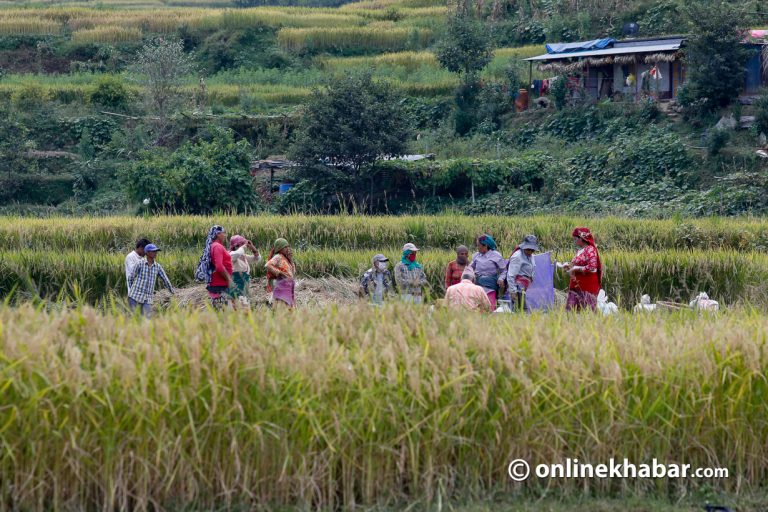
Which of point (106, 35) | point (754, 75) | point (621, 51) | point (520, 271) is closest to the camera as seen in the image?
point (520, 271)

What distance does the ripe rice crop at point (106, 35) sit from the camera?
37.8 m

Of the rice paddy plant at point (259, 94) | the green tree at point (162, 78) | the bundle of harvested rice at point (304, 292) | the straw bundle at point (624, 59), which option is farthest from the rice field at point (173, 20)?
the bundle of harvested rice at point (304, 292)

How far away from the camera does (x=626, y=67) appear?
2755cm

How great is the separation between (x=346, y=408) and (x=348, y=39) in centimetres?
3406

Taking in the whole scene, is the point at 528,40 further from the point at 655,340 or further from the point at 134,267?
the point at 655,340

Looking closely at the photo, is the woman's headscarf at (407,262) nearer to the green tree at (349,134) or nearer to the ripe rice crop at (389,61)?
the green tree at (349,134)

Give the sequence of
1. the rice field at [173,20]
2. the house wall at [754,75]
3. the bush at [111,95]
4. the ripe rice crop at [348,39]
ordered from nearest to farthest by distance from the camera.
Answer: the house wall at [754,75]
the bush at [111,95]
the ripe rice crop at [348,39]
the rice field at [173,20]

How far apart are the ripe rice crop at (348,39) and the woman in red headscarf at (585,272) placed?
1133 inches

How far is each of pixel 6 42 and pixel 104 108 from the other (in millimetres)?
9278

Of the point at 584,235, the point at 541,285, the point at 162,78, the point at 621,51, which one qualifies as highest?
the point at 621,51

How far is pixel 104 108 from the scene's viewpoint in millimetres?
30578

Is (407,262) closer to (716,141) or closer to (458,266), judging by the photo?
(458,266)

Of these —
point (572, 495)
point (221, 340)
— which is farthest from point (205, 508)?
point (572, 495)

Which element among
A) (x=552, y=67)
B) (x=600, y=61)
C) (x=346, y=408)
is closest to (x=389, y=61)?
(x=552, y=67)
